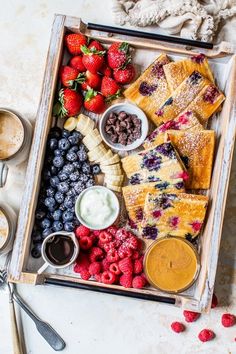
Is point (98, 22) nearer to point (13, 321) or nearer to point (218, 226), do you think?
Answer: point (218, 226)

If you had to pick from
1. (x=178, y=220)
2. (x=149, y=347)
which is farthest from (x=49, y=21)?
(x=149, y=347)

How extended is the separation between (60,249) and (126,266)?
243 millimetres

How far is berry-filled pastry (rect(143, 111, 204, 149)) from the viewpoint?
7.37ft

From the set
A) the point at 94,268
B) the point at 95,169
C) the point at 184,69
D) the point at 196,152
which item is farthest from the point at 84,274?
the point at 184,69

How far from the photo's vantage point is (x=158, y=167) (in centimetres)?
222

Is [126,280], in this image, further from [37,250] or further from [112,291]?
[37,250]

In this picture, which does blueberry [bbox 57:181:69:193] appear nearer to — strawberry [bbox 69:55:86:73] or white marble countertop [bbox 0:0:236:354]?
white marble countertop [bbox 0:0:236:354]

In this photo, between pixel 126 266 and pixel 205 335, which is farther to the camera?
pixel 205 335

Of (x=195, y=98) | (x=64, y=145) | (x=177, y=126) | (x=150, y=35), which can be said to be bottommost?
(x=64, y=145)

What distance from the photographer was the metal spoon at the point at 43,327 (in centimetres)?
233

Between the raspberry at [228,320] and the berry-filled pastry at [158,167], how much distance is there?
53cm

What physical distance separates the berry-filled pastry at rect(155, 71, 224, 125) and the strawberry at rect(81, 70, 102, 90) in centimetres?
26

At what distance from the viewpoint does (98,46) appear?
229 cm

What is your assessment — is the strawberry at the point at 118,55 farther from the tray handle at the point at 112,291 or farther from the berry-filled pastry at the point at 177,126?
the tray handle at the point at 112,291
